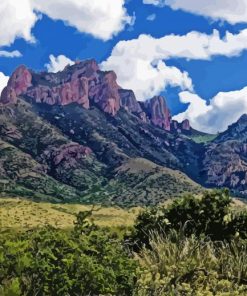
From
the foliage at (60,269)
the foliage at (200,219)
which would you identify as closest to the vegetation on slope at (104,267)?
the foliage at (60,269)

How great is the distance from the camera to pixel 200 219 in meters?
19.4

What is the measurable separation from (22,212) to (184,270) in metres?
84.6

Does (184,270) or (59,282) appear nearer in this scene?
(59,282)

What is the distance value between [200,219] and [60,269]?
10.7 m

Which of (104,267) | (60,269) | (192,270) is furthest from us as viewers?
(192,270)

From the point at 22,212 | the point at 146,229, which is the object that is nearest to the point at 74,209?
the point at 22,212

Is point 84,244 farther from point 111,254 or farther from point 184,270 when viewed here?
point 184,270

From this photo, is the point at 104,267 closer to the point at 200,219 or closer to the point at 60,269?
the point at 60,269

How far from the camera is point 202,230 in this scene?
1872 cm

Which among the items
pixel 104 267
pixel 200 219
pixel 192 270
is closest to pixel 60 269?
pixel 104 267

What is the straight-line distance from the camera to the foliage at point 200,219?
61.2ft

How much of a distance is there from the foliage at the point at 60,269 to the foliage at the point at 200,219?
311 inches

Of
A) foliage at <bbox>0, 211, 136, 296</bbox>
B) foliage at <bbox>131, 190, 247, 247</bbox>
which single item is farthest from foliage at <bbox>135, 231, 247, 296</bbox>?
foliage at <bbox>131, 190, 247, 247</bbox>

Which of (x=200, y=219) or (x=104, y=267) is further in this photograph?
(x=200, y=219)
